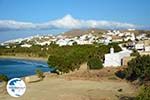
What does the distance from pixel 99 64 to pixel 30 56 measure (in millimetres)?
73513

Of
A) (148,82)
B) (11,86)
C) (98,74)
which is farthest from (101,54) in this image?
(11,86)

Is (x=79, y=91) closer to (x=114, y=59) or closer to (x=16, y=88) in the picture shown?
(x=16, y=88)

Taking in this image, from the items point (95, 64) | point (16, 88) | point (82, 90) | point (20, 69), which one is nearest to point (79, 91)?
point (82, 90)

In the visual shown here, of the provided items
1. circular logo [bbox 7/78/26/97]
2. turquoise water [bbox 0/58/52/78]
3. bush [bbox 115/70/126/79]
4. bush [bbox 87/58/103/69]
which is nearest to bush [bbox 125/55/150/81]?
bush [bbox 115/70/126/79]

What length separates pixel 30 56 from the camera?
12531 cm

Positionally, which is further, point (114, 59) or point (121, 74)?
point (114, 59)

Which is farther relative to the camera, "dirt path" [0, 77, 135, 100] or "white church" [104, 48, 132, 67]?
"white church" [104, 48, 132, 67]

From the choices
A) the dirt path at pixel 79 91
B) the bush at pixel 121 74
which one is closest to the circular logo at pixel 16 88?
the dirt path at pixel 79 91

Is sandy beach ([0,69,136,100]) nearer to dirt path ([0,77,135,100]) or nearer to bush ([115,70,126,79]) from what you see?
dirt path ([0,77,135,100])

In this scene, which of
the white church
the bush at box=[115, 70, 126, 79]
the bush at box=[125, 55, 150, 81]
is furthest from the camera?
the white church

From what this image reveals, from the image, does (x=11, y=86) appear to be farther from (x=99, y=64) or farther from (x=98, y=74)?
(x=99, y=64)

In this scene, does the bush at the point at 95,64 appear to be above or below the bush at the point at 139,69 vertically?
below

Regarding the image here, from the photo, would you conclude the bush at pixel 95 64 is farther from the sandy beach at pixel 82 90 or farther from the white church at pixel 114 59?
the sandy beach at pixel 82 90

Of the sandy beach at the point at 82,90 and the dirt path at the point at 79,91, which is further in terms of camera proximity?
the sandy beach at the point at 82,90
